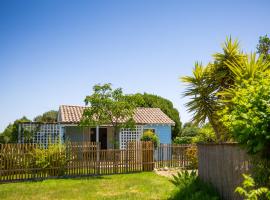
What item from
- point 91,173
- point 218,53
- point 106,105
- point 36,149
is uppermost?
point 218,53

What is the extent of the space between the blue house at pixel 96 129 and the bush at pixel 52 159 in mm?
3645

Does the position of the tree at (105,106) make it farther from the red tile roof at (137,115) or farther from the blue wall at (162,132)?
the blue wall at (162,132)

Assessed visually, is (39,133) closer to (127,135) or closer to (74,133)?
(74,133)

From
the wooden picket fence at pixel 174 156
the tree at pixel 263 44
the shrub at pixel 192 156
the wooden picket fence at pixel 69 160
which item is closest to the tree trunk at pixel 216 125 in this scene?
the wooden picket fence at pixel 69 160

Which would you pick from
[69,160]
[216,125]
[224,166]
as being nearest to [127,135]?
[69,160]

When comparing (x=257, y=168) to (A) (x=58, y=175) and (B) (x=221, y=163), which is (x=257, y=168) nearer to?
(B) (x=221, y=163)

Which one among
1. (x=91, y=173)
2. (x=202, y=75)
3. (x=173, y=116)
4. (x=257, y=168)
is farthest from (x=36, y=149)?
(x=173, y=116)

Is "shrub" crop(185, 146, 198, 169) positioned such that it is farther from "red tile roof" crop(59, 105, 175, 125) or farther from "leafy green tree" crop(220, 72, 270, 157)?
"leafy green tree" crop(220, 72, 270, 157)

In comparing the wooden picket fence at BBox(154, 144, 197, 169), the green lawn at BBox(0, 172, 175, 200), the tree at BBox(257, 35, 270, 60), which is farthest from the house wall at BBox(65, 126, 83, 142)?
the tree at BBox(257, 35, 270, 60)

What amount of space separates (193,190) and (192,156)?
8.88 meters

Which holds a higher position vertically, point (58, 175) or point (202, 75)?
point (202, 75)

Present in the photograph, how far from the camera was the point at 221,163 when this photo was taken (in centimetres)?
760

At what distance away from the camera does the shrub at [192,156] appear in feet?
53.8

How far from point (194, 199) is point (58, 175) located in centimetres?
793
